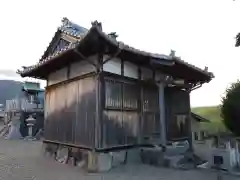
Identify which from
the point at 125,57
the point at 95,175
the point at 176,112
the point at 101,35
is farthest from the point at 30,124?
the point at 101,35

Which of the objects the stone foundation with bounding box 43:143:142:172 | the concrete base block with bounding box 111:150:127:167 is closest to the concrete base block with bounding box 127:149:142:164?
the stone foundation with bounding box 43:143:142:172

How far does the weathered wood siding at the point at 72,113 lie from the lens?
739 centimetres

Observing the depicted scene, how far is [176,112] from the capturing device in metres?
10.2

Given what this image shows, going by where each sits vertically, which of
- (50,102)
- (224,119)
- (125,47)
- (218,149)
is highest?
(125,47)

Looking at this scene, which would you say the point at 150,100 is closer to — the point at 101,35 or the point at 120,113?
the point at 120,113

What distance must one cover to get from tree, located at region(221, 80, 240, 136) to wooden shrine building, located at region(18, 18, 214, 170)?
5.78 feet

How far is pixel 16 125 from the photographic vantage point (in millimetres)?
21062

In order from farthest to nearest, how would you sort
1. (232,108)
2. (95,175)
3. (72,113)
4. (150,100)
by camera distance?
1. (232,108)
2. (150,100)
3. (72,113)
4. (95,175)

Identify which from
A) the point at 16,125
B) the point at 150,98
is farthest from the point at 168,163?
the point at 16,125

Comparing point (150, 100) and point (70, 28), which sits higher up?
point (70, 28)

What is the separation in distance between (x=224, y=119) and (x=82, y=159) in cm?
731

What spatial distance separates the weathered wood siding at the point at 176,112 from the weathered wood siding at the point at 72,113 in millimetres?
3653

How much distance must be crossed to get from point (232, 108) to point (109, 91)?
6315mm

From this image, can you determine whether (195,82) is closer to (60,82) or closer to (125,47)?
(125,47)
